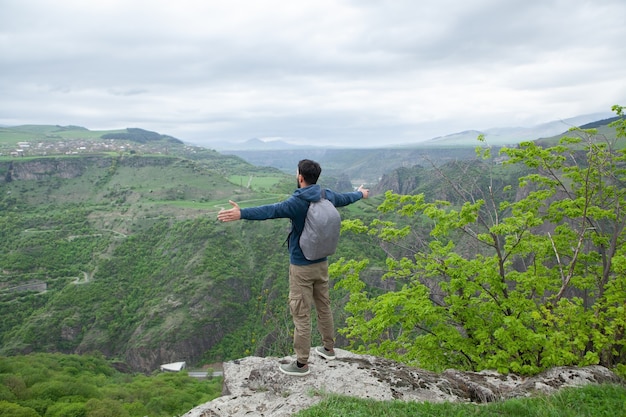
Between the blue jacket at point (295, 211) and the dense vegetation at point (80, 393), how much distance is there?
121ft

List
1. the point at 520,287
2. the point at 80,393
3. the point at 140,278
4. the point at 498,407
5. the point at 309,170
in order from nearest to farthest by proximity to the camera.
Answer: the point at 498,407 → the point at 309,170 → the point at 520,287 → the point at 80,393 → the point at 140,278

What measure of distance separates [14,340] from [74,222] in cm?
5619

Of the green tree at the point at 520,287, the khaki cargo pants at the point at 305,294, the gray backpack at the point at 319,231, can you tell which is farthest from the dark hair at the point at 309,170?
the green tree at the point at 520,287

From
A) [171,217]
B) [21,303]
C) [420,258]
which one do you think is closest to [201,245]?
[171,217]

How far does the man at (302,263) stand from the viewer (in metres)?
5.37

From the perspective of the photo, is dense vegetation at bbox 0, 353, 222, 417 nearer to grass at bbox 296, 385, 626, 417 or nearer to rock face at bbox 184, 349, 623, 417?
rock face at bbox 184, 349, 623, 417

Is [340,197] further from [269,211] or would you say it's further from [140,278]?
[140,278]

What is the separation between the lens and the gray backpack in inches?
215

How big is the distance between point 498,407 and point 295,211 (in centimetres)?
401

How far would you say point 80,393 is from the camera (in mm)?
44156

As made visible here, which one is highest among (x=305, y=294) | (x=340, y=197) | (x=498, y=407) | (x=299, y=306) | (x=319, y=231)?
(x=340, y=197)

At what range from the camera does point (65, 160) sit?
16438 cm

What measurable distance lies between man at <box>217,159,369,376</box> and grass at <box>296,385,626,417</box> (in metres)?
1.09

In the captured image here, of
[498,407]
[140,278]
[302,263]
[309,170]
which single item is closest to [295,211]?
[309,170]
